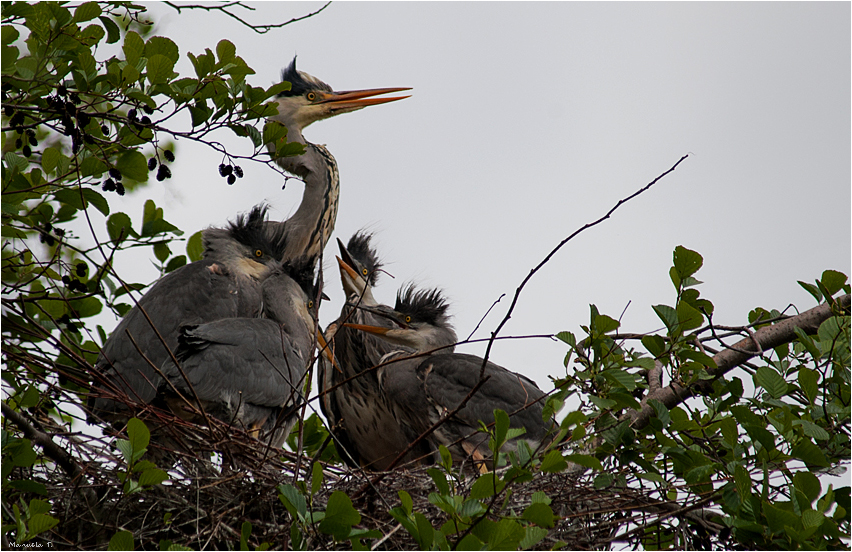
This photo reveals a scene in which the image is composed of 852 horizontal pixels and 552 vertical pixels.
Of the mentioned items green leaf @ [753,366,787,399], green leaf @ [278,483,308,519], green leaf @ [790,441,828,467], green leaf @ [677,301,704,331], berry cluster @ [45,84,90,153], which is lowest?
green leaf @ [278,483,308,519]

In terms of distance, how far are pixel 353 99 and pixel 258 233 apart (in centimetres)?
134

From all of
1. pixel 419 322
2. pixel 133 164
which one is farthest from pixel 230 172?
pixel 419 322

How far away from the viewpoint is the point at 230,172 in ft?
9.08

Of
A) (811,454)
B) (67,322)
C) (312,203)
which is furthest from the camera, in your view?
(312,203)

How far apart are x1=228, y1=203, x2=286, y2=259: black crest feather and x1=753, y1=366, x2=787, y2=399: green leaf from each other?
2.51 m

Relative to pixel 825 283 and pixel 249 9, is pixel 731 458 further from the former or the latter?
pixel 249 9

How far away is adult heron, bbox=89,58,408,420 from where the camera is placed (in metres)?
3.14

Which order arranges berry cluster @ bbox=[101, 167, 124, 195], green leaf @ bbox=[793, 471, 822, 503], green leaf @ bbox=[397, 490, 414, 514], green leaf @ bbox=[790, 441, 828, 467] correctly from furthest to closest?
berry cluster @ bbox=[101, 167, 124, 195], green leaf @ bbox=[790, 441, 828, 467], green leaf @ bbox=[793, 471, 822, 503], green leaf @ bbox=[397, 490, 414, 514]

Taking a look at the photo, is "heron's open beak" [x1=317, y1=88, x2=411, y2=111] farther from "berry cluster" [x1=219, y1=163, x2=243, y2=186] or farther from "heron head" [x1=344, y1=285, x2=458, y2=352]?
"berry cluster" [x1=219, y1=163, x2=243, y2=186]

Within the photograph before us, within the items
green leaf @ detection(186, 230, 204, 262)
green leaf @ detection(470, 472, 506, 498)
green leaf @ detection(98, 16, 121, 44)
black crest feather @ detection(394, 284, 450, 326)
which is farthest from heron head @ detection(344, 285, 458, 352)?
green leaf @ detection(470, 472, 506, 498)

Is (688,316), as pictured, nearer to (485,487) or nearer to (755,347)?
(755,347)

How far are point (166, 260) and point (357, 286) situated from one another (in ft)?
3.13

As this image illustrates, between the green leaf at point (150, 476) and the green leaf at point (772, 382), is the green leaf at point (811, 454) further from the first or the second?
the green leaf at point (150, 476)

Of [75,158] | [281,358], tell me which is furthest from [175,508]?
[75,158]
